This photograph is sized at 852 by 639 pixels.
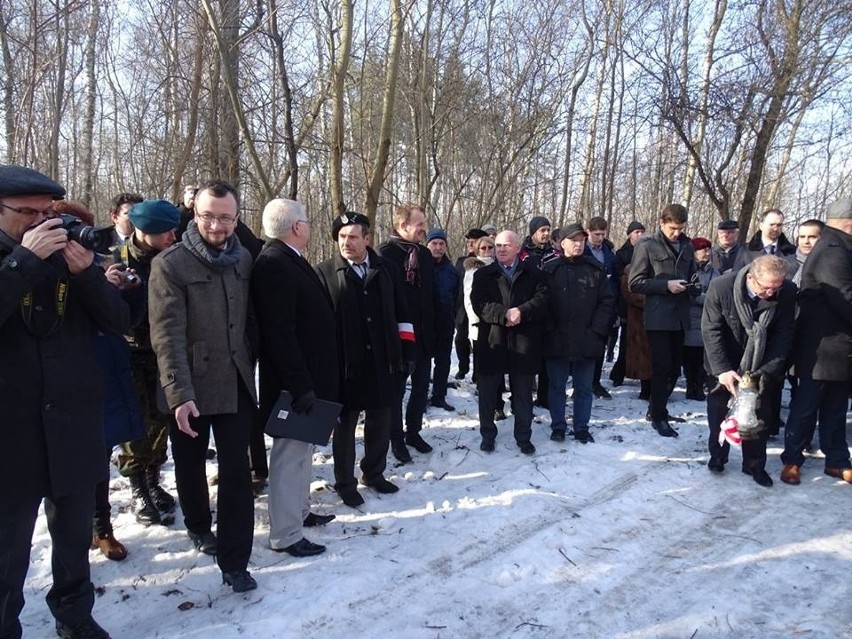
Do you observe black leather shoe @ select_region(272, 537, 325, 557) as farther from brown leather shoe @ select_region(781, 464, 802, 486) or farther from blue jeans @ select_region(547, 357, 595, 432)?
brown leather shoe @ select_region(781, 464, 802, 486)

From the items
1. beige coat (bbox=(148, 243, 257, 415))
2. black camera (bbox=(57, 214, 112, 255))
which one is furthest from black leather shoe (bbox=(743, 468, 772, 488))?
black camera (bbox=(57, 214, 112, 255))

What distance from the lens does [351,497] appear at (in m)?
4.29

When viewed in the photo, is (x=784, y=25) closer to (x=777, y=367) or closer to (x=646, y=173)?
(x=777, y=367)

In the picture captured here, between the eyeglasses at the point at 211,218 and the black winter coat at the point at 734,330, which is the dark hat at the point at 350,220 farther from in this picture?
the black winter coat at the point at 734,330

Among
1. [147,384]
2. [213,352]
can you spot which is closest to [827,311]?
[213,352]

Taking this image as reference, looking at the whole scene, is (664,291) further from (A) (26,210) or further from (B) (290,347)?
(A) (26,210)

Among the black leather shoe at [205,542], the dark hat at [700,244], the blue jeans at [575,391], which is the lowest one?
the black leather shoe at [205,542]

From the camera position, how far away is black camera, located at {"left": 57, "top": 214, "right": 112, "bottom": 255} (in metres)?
2.45

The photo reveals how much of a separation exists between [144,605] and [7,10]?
10.2 meters

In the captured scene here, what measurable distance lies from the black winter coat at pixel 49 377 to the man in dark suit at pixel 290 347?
2.88 feet

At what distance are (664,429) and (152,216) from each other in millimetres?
4857

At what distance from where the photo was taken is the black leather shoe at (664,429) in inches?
225

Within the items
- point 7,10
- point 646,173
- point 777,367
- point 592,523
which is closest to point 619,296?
point 777,367

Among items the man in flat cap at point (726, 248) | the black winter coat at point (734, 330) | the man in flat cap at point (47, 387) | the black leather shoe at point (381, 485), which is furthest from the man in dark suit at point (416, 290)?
the man in flat cap at point (726, 248)
